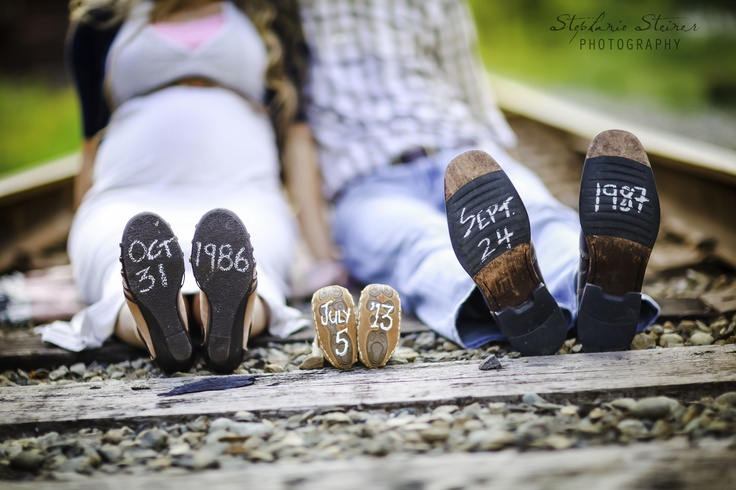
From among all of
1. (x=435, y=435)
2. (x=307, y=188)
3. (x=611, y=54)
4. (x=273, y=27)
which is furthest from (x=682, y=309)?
(x=611, y=54)

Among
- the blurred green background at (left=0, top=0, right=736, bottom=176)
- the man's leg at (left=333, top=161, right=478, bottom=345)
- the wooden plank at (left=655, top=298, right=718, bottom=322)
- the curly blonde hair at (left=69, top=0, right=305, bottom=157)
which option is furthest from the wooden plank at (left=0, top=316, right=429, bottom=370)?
the blurred green background at (left=0, top=0, right=736, bottom=176)

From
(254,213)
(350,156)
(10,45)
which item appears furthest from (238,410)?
(10,45)

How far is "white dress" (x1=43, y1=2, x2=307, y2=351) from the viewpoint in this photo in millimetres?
1986

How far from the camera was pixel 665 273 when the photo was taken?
2.39m

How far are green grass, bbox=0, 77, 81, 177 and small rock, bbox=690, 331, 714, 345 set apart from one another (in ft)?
21.1

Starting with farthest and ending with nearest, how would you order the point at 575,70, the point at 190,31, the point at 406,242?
the point at 575,70 < the point at 190,31 < the point at 406,242

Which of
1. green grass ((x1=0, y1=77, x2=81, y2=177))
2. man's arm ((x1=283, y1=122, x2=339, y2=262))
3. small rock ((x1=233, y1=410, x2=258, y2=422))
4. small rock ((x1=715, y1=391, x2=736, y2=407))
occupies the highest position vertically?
green grass ((x1=0, y1=77, x2=81, y2=177))

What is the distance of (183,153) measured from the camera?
2191 millimetres

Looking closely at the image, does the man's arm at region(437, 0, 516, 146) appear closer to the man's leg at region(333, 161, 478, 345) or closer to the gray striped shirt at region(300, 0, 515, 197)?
the gray striped shirt at region(300, 0, 515, 197)

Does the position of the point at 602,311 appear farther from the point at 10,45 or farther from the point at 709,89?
the point at 10,45

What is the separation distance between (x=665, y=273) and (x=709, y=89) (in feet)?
20.8

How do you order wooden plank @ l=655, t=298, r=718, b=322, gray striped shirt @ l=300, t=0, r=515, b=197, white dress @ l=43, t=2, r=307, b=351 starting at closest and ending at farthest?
wooden plank @ l=655, t=298, r=718, b=322, white dress @ l=43, t=2, r=307, b=351, gray striped shirt @ l=300, t=0, r=515, b=197

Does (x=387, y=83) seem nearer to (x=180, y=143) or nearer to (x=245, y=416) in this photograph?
(x=180, y=143)

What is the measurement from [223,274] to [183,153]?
2.77ft
